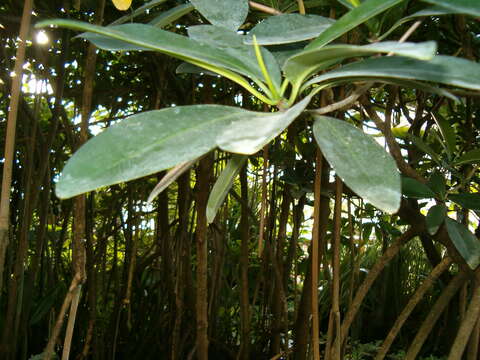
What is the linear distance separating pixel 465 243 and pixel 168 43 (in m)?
0.47

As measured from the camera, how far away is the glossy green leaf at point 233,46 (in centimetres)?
39

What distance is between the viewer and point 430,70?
0.34 metres

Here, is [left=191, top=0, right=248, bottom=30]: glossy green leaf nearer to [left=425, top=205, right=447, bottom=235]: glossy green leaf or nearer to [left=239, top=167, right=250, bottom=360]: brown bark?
[left=425, top=205, right=447, bottom=235]: glossy green leaf

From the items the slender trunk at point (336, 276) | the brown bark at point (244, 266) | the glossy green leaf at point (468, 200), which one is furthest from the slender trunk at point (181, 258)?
the glossy green leaf at point (468, 200)

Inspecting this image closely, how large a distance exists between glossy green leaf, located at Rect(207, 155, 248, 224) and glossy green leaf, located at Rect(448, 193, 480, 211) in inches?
15.4

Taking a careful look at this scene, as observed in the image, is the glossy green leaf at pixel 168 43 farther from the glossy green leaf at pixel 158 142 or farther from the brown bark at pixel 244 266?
the brown bark at pixel 244 266

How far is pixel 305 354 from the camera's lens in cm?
124

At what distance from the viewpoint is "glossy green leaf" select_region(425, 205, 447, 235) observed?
0.68m

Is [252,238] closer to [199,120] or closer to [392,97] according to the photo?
[392,97]

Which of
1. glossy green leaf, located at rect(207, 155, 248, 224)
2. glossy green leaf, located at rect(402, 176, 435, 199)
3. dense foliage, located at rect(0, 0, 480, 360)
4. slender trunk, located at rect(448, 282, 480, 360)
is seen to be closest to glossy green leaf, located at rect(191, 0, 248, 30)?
dense foliage, located at rect(0, 0, 480, 360)

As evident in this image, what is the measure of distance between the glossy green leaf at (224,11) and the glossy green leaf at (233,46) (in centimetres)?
3

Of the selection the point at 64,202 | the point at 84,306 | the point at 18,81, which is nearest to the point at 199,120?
the point at 18,81

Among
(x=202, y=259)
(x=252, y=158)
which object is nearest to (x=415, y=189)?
(x=202, y=259)

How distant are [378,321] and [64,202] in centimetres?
129
